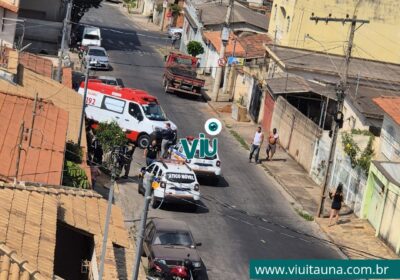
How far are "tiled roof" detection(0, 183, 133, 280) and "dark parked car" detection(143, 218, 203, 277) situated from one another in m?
3.51

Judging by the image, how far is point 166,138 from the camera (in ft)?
137

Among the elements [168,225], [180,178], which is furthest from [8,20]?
[168,225]

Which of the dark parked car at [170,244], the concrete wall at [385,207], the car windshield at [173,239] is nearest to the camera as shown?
the dark parked car at [170,244]

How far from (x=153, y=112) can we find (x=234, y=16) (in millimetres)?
28900

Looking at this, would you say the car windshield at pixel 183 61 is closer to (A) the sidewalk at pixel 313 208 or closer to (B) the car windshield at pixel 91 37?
(A) the sidewalk at pixel 313 208

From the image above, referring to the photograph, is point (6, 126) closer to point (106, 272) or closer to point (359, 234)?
point (106, 272)

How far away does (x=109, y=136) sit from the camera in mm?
37156

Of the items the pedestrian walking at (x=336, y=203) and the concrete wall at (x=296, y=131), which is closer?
the pedestrian walking at (x=336, y=203)

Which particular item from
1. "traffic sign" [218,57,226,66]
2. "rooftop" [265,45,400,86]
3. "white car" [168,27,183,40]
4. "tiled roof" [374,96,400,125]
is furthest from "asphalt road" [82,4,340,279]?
"white car" [168,27,183,40]

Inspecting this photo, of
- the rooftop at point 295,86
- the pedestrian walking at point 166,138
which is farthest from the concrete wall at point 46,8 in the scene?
the pedestrian walking at point 166,138

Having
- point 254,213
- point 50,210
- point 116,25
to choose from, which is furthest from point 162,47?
point 50,210

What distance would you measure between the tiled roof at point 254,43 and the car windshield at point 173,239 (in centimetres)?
3042

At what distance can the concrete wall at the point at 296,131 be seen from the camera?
4309cm

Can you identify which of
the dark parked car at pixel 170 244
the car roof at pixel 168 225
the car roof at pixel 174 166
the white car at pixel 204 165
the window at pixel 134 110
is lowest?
the dark parked car at pixel 170 244
